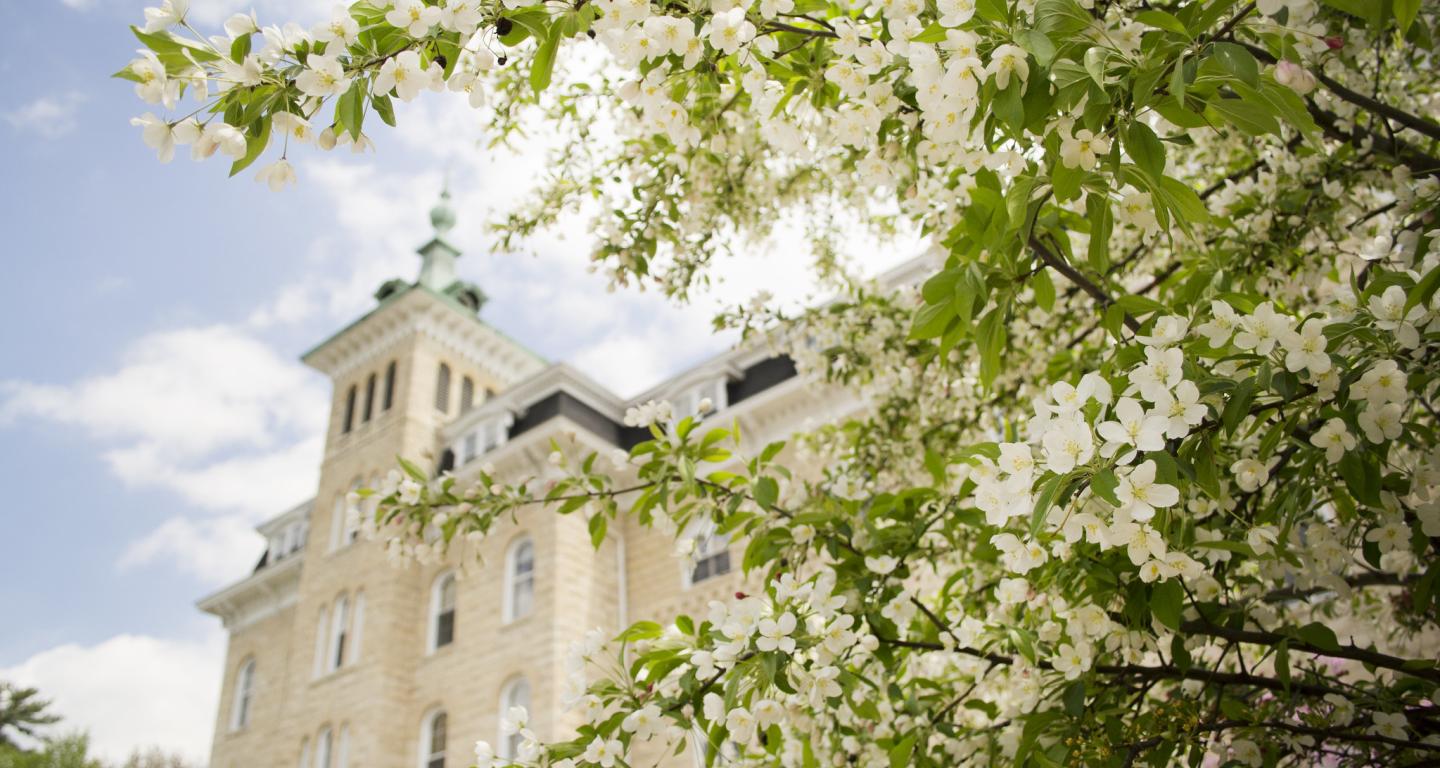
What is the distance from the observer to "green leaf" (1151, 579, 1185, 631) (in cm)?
212

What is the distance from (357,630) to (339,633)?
0.64 meters

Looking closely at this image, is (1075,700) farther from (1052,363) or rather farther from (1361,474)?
(1052,363)

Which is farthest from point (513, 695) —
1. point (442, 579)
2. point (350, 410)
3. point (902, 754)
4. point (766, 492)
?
point (902, 754)

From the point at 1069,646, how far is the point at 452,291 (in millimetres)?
23442

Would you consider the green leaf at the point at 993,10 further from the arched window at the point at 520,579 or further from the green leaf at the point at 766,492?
the arched window at the point at 520,579

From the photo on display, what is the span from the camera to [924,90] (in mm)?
1769

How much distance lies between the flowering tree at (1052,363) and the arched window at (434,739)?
1355 cm

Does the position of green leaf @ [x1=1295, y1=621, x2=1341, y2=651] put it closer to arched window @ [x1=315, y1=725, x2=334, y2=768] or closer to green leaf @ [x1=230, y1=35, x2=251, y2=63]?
green leaf @ [x1=230, y1=35, x2=251, y2=63]

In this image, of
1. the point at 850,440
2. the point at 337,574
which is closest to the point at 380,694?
the point at 337,574

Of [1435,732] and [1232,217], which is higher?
[1232,217]

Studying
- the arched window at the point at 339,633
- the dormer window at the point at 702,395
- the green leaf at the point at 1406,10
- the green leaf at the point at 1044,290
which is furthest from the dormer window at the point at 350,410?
the green leaf at the point at 1406,10

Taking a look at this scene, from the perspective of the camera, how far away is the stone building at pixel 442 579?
15156 mm

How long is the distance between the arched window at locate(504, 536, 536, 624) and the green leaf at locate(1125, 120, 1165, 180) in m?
14.8

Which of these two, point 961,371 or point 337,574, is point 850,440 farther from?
A: point 337,574
